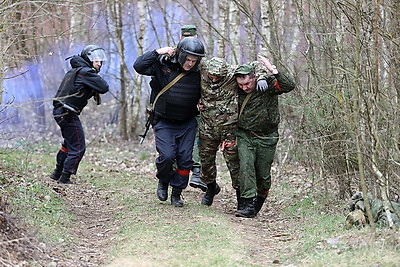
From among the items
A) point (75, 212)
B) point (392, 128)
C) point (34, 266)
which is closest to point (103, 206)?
point (75, 212)

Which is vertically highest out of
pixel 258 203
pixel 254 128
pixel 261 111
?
pixel 261 111

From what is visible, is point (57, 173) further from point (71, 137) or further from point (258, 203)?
point (258, 203)

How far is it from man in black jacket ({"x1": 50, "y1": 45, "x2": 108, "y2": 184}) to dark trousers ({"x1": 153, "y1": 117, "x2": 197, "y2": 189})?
2058mm

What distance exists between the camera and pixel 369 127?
21.8 ft

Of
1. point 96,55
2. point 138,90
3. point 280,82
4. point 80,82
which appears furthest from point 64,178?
point 138,90

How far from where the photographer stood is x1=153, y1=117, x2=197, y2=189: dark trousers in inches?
343

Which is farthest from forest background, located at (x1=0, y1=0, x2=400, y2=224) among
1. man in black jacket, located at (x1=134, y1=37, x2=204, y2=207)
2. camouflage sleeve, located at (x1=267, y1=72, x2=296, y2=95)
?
man in black jacket, located at (x1=134, y1=37, x2=204, y2=207)

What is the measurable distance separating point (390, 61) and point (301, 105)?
2128 millimetres

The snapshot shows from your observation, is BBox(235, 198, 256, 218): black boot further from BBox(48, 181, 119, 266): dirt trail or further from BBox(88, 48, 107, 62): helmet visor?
BBox(88, 48, 107, 62): helmet visor

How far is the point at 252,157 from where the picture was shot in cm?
869

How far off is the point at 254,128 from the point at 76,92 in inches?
130

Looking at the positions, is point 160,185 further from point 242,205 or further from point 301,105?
point 301,105

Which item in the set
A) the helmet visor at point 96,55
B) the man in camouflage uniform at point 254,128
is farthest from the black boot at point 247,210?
the helmet visor at point 96,55

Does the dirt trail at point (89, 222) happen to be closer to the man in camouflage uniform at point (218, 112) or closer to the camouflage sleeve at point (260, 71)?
the man in camouflage uniform at point (218, 112)
